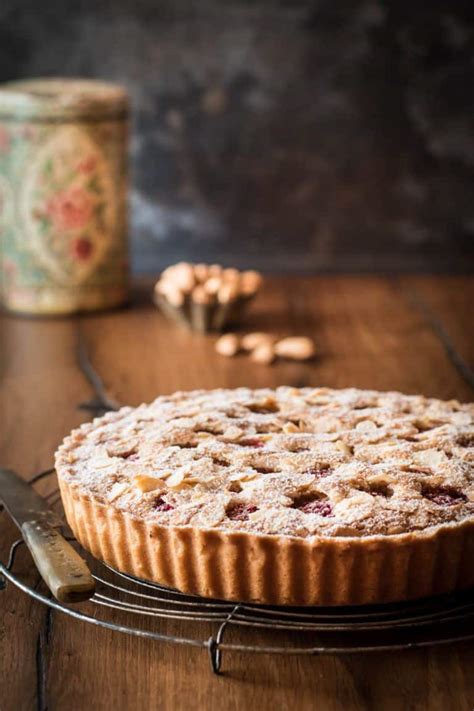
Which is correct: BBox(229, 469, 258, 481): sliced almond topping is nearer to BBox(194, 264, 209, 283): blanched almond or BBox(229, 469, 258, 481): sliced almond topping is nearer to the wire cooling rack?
the wire cooling rack

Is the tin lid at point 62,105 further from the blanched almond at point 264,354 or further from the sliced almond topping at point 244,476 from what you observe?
the sliced almond topping at point 244,476

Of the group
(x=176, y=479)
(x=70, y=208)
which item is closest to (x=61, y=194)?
(x=70, y=208)

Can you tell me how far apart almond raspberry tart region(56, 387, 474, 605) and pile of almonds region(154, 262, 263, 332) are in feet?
2.71

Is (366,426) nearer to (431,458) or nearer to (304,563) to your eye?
(431,458)

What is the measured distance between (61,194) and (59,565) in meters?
1.23

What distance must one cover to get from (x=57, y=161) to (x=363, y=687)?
1389 millimetres

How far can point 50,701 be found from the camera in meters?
0.89

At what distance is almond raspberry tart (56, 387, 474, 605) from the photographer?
935mm

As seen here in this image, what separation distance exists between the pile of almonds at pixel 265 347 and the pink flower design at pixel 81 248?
34cm

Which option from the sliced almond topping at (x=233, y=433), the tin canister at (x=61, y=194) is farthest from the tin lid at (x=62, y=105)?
the sliced almond topping at (x=233, y=433)

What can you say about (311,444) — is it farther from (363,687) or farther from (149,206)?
(149,206)

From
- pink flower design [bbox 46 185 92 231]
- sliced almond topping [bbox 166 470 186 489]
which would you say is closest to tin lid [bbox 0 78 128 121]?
pink flower design [bbox 46 185 92 231]

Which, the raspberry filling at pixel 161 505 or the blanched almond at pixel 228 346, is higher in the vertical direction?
the raspberry filling at pixel 161 505

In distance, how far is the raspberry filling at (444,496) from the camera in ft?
3.27
